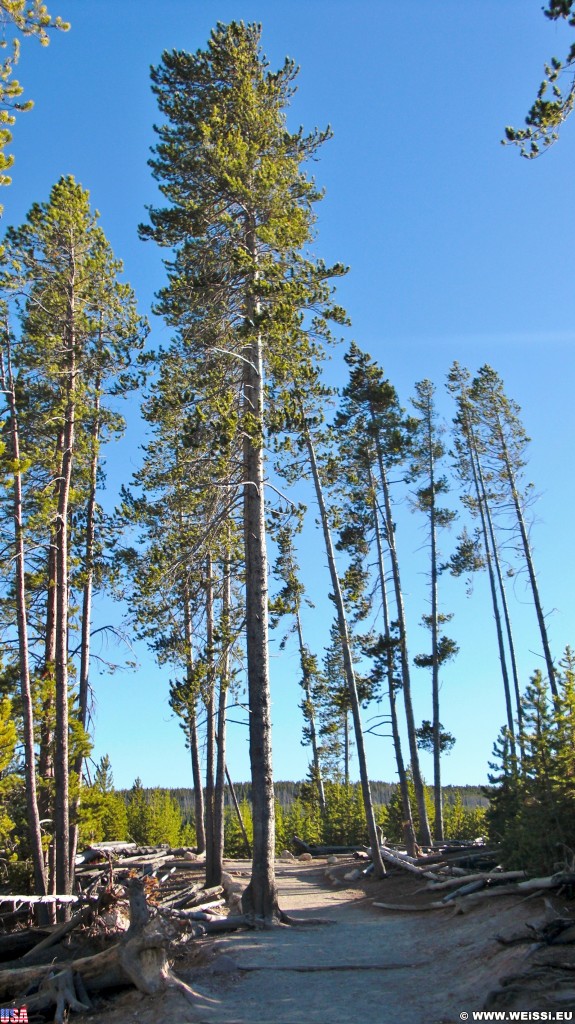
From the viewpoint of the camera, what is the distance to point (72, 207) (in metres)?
16.4

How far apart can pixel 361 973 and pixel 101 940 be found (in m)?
4.48

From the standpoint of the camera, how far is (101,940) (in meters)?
11.5

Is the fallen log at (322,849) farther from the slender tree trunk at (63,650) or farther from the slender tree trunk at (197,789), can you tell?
the slender tree trunk at (63,650)

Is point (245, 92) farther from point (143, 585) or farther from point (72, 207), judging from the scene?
point (143, 585)

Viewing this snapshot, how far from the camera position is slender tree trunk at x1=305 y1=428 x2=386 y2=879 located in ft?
60.1

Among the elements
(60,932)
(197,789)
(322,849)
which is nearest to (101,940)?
(60,932)

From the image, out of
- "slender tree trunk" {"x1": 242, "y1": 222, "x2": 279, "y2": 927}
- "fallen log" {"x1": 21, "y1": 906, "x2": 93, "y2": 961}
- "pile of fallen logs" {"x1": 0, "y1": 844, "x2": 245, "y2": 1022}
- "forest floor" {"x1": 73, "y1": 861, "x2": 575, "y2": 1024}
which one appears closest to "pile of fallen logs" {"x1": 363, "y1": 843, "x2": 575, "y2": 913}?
"forest floor" {"x1": 73, "y1": 861, "x2": 575, "y2": 1024}

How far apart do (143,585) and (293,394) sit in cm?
529

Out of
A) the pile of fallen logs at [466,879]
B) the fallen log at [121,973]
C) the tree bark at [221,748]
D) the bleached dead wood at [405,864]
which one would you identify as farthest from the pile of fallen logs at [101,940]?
the bleached dead wood at [405,864]

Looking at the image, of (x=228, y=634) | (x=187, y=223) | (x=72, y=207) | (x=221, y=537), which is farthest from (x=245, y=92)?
(x=228, y=634)

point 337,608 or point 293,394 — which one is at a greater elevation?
point 293,394

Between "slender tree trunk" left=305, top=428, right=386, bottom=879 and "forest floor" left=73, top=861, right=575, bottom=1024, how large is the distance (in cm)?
526

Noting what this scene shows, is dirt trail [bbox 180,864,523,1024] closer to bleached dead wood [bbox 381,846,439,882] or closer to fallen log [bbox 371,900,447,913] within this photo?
fallen log [bbox 371,900,447,913]

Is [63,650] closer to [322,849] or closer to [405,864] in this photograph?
[405,864]
